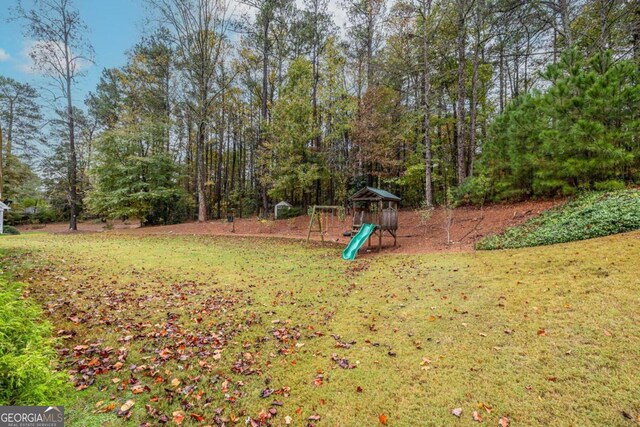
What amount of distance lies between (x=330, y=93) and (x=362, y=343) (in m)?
17.0

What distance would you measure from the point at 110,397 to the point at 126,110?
75.6ft

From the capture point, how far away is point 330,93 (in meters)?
18.0

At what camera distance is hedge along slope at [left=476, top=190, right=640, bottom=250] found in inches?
268

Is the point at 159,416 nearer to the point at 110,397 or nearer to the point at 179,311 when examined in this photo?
the point at 110,397

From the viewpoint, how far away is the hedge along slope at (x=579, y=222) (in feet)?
22.3

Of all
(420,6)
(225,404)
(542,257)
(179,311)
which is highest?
(420,6)

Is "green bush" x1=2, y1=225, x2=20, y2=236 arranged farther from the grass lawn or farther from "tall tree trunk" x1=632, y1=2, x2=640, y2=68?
Answer: "tall tree trunk" x1=632, y1=2, x2=640, y2=68

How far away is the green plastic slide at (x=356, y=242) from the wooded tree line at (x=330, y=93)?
454 cm

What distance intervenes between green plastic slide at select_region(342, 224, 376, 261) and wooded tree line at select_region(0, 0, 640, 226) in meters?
A: 4.54

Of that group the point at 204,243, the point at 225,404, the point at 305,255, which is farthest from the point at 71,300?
the point at 204,243

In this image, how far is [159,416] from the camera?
8.41 feet

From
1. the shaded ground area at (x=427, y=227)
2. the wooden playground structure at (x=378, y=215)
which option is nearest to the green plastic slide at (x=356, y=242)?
the wooden playground structure at (x=378, y=215)

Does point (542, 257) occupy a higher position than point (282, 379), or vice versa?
point (542, 257)

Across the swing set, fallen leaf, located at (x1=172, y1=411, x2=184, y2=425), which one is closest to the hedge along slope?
the swing set
